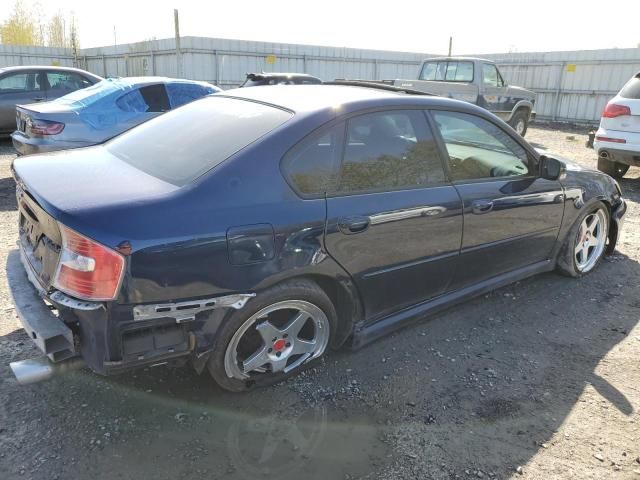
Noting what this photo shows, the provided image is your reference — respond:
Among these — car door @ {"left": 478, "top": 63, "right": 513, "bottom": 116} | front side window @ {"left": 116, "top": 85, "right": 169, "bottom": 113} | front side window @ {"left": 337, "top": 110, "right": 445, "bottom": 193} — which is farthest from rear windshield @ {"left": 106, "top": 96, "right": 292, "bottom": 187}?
car door @ {"left": 478, "top": 63, "right": 513, "bottom": 116}

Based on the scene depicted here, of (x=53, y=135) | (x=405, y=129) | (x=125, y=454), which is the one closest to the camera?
(x=125, y=454)

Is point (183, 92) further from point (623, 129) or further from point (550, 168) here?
point (623, 129)

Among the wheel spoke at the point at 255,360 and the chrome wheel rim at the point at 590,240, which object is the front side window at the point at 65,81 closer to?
the wheel spoke at the point at 255,360

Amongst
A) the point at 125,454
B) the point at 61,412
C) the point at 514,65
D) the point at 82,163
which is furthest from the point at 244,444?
the point at 514,65

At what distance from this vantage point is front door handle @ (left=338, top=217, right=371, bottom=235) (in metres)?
2.71

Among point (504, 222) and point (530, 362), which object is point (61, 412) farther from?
point (504, 222)

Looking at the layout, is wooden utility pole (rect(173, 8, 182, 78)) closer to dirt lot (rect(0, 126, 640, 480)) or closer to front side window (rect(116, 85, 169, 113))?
front side window (rect(116, 85, 169, 113))

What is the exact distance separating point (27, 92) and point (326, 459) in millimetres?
9837

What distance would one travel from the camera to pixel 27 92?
957 cm

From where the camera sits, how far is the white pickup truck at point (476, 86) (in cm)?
1152

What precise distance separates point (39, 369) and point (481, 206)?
8.87 ft

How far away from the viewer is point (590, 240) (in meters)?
4.59

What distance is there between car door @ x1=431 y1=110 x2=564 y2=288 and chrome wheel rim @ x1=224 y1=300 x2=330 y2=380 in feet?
3.70

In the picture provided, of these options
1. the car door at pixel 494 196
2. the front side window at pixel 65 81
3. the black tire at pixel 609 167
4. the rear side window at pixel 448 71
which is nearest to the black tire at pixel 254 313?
the car door at pixel 494 196
